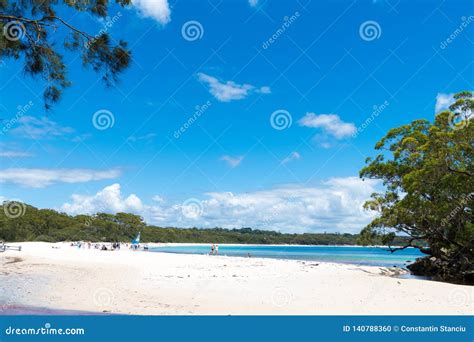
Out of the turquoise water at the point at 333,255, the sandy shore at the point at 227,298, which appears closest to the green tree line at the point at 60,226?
the turquoise water at the point at 333,255

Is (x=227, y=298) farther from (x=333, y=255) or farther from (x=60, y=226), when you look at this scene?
(x=60, y=226)

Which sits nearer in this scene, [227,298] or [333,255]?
[227,298]

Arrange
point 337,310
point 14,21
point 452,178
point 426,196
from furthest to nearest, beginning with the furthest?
1. point 426,196
2. point 452,178
3. point 337,310
4. point 14,21

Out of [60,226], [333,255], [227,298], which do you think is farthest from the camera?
[60,226]

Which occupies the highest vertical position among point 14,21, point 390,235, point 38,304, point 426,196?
point 14,21

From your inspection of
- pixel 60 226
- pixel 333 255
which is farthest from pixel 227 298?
pixel 60 226

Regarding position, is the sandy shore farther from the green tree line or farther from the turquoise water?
the green tree line

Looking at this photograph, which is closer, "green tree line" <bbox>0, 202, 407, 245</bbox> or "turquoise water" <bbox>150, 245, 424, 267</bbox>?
"turquoise water" <bbox>150, 245, 424, 267</bbox>

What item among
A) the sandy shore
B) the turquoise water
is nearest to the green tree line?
the turquoise water

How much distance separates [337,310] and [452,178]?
1107 cm

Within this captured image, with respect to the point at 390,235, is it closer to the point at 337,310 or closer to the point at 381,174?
the point at 381,174

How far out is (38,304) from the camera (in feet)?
36.3

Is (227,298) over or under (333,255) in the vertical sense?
over
